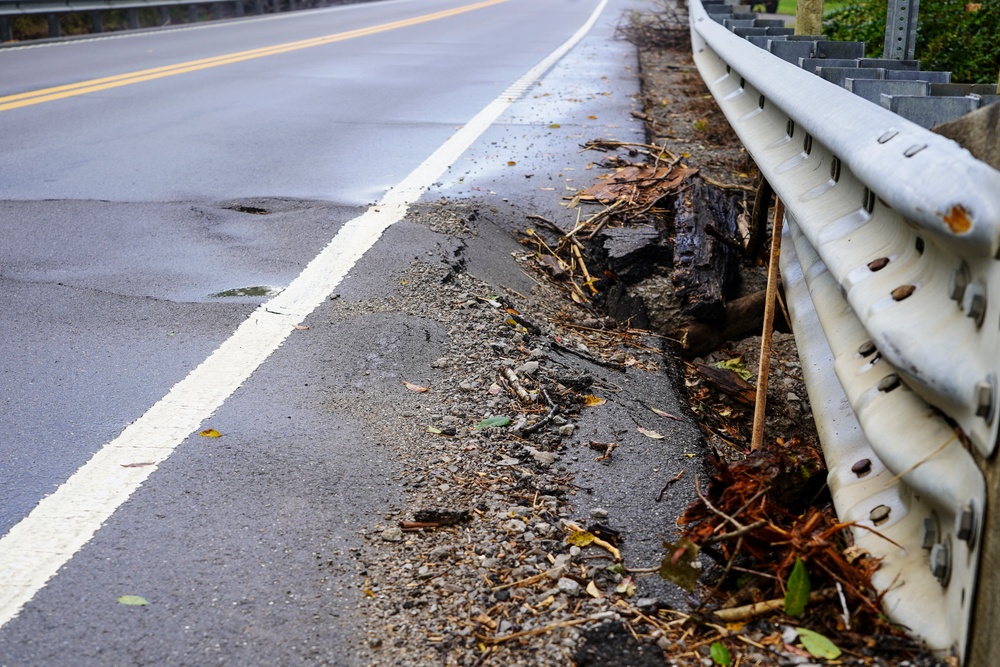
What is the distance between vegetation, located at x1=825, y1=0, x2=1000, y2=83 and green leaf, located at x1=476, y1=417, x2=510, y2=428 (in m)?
→ 6.14

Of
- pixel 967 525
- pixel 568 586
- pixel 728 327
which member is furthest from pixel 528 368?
pixel 967 525

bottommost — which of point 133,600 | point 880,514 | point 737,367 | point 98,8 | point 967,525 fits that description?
point 737,367

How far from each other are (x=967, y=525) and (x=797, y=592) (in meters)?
0.43

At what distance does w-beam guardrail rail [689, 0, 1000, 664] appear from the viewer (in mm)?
1662

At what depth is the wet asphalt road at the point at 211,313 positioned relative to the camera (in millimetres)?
2287

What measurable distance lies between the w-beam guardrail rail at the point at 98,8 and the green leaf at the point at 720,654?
1758 cm

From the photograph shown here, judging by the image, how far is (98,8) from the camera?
18953 mm

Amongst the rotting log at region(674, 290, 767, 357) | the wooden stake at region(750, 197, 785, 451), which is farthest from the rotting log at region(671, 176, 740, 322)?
the wooden stake at region(750, 197, 785, 451)

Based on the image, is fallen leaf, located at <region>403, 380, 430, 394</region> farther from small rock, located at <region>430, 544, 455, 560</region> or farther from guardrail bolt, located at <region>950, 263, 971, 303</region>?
guardrail bolt, located at <region>950, 263, 971, 303</region>

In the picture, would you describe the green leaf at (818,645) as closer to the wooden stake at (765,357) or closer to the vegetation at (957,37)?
the wooden stake at (765,357)

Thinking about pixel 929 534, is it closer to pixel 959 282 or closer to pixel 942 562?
pixel 942 562

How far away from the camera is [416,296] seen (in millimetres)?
4332

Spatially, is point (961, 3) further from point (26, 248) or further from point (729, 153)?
point (26, 248)

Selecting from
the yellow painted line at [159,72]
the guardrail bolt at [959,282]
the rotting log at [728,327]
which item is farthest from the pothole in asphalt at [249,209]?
the yellow painted line at [159,72]
